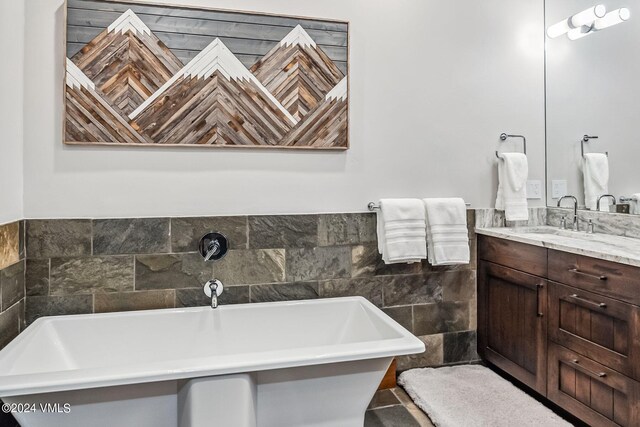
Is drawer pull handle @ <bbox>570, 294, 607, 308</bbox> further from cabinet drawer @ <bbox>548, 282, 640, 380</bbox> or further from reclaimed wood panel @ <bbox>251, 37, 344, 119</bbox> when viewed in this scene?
reclaimed wood panel @ <bbox>251, 37, 344, 119</bbox>

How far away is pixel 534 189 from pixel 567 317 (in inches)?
41.3

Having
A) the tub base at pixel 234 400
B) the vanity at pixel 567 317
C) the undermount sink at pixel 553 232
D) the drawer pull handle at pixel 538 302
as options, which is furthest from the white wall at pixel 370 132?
the tub base at pixel 234 400

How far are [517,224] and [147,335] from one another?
2341 mm

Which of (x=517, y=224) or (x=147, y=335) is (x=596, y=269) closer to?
(x=517, y=224)

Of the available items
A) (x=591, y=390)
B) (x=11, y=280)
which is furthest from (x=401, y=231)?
(x=11, y=280)

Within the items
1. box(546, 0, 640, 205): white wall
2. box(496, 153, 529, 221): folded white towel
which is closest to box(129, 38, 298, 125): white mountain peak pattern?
box(496, 153, 529, 221): folded white towel

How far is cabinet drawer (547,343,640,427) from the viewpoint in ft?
5.63

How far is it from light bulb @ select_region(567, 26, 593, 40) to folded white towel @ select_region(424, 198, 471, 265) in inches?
54.1

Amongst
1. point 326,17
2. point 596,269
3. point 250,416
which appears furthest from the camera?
point 326,17

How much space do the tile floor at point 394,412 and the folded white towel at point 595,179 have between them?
63.7 inches

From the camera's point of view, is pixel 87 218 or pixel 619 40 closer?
pixel 87 218

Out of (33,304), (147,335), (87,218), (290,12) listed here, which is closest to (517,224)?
(290,12)

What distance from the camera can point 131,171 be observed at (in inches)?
86.4

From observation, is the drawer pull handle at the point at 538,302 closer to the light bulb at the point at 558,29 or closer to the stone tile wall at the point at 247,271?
the stone tile wall at the point at 247,271
